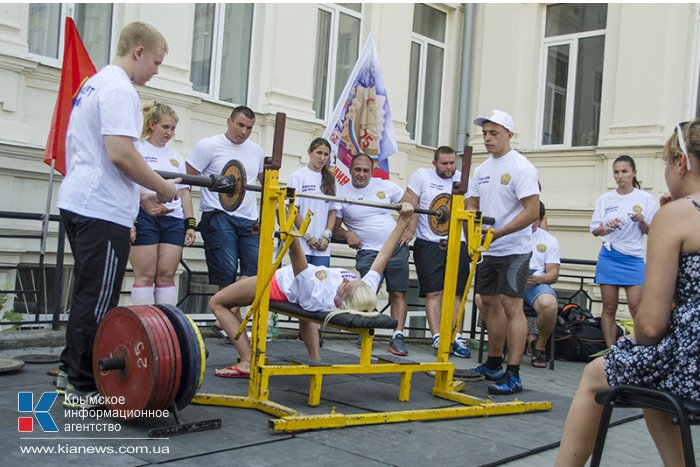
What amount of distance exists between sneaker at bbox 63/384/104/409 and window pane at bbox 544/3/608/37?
37.0 ft

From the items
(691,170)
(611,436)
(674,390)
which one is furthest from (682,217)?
(611,436)

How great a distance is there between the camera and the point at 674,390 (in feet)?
9.03

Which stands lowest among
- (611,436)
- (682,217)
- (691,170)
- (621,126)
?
(611,436)

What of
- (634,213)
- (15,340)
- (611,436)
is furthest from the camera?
(634,213)

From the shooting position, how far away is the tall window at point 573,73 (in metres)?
13.1

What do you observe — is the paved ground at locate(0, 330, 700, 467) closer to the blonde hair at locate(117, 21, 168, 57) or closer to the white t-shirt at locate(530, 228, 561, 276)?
the blonde hair at locate(117, 21, 168, 57)

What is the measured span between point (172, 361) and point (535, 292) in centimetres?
462

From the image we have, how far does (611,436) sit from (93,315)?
3.10 metres

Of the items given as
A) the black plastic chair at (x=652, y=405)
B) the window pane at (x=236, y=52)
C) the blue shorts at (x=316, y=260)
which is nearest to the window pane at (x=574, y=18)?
the window pane at (x=236, y=52)

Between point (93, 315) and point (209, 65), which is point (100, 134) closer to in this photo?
point (93, 315)

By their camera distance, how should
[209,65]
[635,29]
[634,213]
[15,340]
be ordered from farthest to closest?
[635,29], [209,65], [634,213], [15,340]

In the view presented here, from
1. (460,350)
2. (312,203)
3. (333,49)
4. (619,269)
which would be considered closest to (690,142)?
(312,203)

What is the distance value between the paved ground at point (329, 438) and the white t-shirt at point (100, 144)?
1.09m

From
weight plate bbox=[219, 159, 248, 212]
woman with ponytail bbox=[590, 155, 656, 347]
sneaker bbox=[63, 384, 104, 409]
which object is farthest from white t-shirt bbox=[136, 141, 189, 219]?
woman with ponytail bbox=[590, 155, 656, 347]
